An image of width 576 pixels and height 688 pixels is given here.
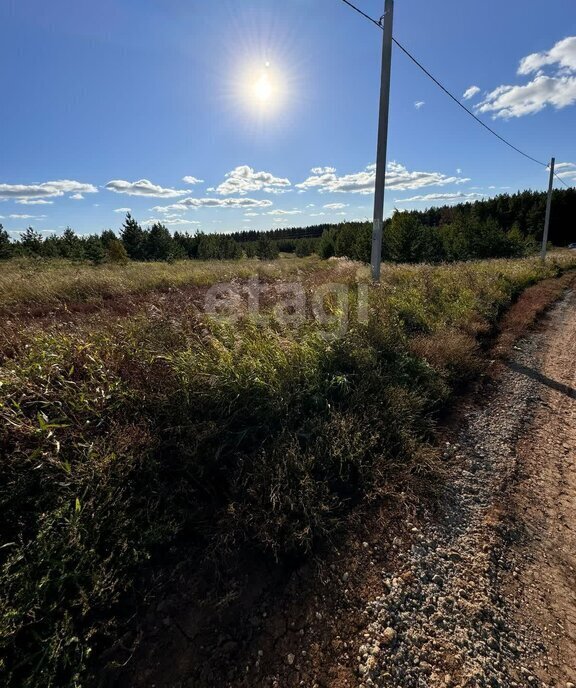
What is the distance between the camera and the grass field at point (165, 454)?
175 cm

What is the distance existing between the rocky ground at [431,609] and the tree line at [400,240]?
2930cm

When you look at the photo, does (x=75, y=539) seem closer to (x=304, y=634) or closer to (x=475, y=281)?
(x=304, y=634)

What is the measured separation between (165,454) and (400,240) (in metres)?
31.8

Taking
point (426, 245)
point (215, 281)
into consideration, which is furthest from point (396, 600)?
point (426, 245)

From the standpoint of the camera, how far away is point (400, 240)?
30.3 m

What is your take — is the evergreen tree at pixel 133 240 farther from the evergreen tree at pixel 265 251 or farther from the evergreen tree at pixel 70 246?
the evergreen tree at pixel 265 251

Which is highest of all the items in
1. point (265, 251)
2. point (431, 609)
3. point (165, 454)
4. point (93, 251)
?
point (265, 251)

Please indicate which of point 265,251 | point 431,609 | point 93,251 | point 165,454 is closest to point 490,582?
point 431,609

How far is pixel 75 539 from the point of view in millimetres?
1817

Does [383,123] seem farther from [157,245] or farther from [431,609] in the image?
[157,245]

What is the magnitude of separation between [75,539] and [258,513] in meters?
1.08

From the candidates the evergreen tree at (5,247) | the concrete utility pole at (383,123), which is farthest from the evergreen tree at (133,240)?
the concrete utility pole at (383,123)

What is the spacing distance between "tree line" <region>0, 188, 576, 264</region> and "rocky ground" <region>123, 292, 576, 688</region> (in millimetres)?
29301

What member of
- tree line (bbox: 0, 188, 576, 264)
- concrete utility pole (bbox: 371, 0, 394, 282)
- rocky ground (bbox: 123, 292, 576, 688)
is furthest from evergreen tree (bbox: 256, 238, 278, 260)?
rocky ground (bbox: 123, 292, 576, 688)
